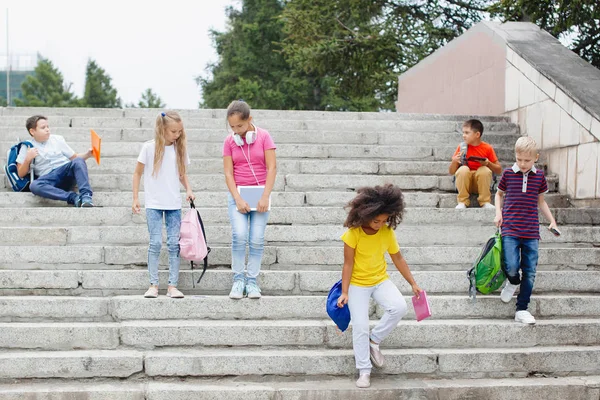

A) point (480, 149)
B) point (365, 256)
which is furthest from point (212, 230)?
point (480, 149)

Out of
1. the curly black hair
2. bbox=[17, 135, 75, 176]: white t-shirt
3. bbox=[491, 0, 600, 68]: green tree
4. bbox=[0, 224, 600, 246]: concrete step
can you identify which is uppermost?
bbox=[491, 0, 600, 68]: green tree

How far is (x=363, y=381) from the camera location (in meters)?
4.68

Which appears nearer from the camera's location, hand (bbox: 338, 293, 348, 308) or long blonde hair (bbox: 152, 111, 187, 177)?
hand (bbox: 338, 293, 348, 308)

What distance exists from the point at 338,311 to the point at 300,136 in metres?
4.23

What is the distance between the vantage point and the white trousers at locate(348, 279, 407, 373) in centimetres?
466

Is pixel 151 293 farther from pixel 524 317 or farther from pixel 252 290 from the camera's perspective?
pixel 524 317

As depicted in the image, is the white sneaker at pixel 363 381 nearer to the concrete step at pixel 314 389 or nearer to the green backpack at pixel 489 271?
the concrete step at pixel 314 389

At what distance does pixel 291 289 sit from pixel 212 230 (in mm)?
1057

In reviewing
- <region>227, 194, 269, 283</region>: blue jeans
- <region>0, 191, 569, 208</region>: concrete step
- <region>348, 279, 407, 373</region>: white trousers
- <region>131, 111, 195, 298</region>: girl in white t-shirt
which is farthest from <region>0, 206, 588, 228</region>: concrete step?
<region>348, 279, 407, 373</region>: white trousers

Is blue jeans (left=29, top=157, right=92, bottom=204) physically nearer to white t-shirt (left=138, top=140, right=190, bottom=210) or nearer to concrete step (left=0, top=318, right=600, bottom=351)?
white t-shirt (left=138, top=140, right=190, bottom=210)

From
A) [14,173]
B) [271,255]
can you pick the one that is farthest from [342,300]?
[14,173]

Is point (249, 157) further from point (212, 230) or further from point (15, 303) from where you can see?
point (15, 303)

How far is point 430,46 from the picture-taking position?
724 inches

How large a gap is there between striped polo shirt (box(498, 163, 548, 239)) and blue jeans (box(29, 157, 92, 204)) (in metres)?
3.83
